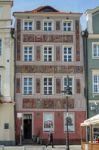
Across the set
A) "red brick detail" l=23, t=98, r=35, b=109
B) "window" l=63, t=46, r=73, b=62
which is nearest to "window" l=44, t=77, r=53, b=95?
"red brick detail" l=23, t=98, r=35, b=109

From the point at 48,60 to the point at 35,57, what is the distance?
48.7 inches

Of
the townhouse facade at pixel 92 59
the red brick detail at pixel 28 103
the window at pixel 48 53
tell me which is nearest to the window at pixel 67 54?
the window at pixel 48 53

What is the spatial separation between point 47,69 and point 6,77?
12.7 ft

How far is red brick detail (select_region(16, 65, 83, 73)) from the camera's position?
1818 inches

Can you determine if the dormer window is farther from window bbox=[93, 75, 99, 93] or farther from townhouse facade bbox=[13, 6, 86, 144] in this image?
window bbox=[93, 75, 99, 93]

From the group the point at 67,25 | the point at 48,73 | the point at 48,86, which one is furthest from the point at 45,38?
the point at 48,86

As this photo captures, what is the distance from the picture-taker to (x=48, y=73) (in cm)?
4628

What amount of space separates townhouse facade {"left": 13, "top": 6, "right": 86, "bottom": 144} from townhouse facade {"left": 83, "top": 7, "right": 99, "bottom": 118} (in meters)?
0.57

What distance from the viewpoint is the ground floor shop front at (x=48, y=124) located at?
1793 inches

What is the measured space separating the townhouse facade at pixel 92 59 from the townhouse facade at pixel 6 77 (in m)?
6.98

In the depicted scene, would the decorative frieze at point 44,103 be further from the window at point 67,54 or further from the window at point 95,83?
the window at point 67,54

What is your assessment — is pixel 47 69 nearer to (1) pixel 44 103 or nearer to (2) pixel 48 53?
(2) pixel 48 53

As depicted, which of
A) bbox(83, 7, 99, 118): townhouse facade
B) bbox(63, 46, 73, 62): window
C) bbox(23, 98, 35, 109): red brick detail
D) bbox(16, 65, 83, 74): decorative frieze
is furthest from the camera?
bbox(63, 46, 73, 62): window

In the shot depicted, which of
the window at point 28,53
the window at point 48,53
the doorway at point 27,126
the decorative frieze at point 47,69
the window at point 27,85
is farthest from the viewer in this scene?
the window at point 48,53
